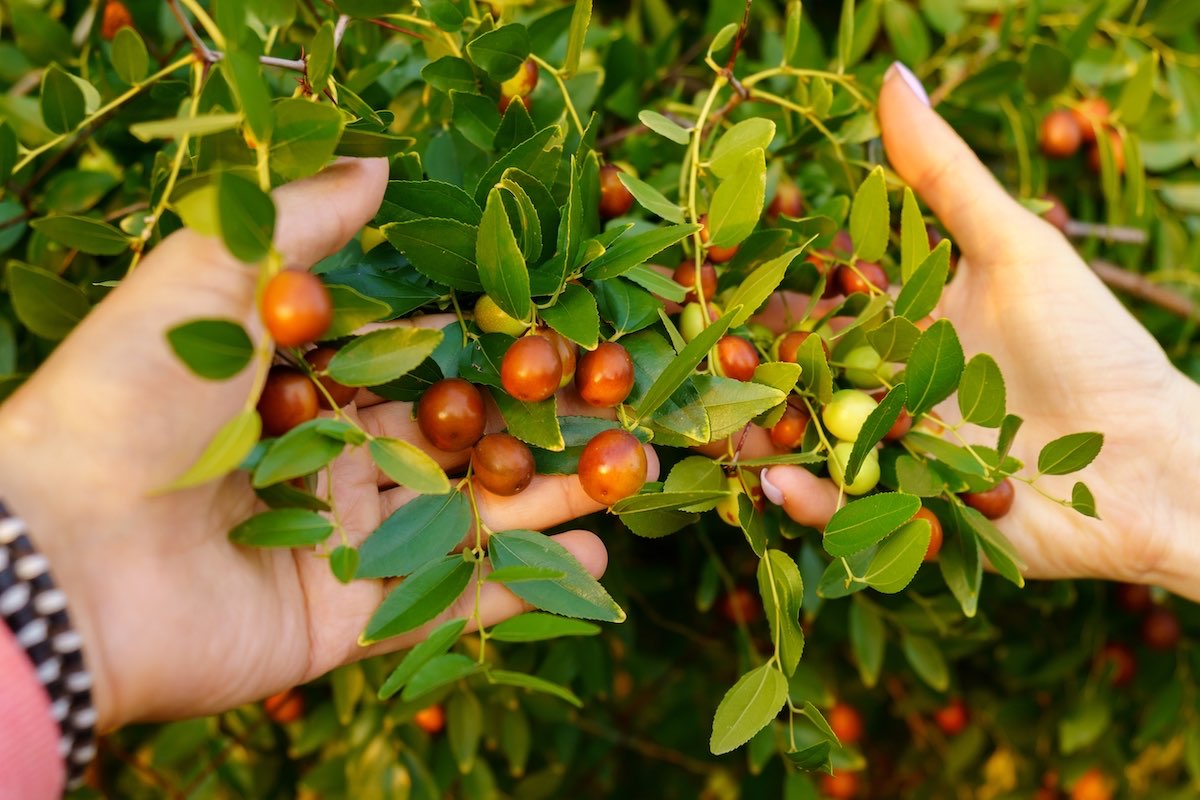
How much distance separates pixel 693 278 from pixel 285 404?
18.0 inches

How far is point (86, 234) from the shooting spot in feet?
3.07

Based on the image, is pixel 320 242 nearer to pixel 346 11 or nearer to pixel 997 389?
pixel 346 11

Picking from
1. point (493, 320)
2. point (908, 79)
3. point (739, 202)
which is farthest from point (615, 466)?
point (908, 79)

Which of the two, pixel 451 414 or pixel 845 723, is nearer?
pixel 451 414

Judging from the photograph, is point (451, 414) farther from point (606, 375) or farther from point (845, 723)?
point (845, 723)

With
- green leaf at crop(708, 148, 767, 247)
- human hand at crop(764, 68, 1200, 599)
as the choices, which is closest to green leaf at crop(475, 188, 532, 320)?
green leaf at crop(708, 148, 767, 247)

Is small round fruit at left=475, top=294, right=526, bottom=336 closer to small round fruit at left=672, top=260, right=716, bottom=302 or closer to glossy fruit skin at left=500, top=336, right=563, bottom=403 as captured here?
glossy fruit skin at left=500, top=336, right=563, bottom=403

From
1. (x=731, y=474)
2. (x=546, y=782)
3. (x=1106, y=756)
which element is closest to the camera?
(x=731, y=474)

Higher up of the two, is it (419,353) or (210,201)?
(210,201)

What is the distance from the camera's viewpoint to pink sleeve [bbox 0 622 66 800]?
28.9 inches

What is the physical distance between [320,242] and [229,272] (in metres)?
0.08

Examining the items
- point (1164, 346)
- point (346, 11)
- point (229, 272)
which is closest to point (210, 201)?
point (229, 272)

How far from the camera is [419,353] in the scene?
A: 77 centimetres

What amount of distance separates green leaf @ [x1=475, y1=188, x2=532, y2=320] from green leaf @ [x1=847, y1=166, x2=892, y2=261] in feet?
1.41
